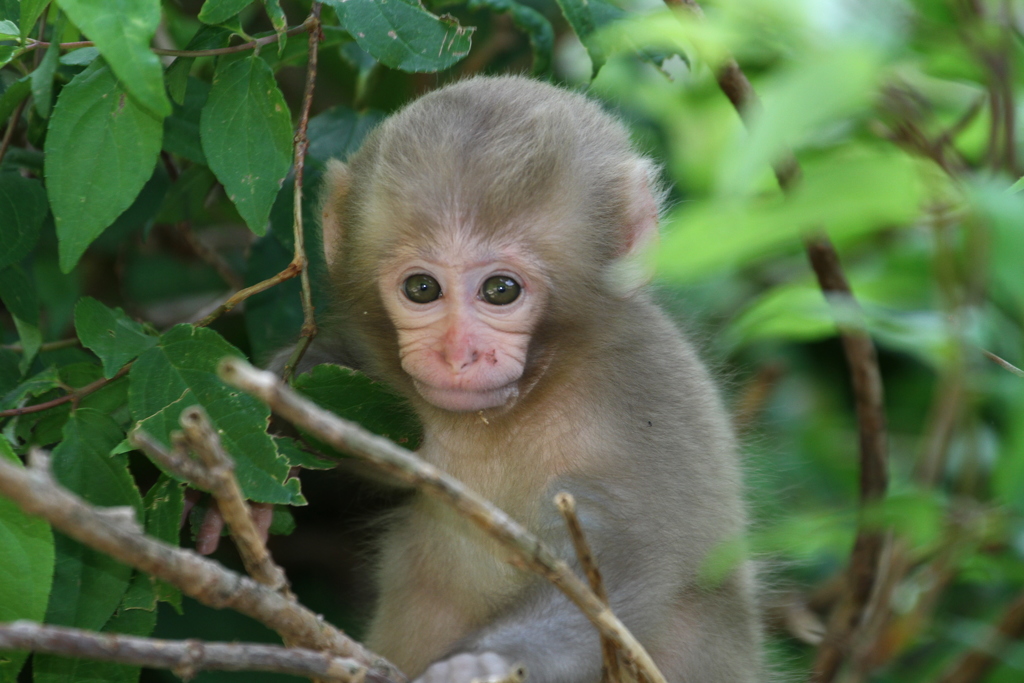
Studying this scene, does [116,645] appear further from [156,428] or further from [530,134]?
[530,134]

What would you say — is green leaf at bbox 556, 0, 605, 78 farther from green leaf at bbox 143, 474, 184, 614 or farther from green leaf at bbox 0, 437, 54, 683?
green leaf at bbox 0, 437, 54, 683

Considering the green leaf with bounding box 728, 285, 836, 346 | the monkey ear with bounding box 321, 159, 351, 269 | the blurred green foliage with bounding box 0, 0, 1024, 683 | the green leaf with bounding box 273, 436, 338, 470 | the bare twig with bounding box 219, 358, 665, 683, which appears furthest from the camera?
the monkey ear with bounding box 321, 159, 351, 269

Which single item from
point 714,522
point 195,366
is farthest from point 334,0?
point 714,522

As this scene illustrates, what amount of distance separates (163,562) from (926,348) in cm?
202

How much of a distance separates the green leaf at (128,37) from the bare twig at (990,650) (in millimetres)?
2407

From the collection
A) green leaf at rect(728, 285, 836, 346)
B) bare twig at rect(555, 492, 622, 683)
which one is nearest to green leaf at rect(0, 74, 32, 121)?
bare twig at rect(555, 492, 622, 683)

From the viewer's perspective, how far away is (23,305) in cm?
253

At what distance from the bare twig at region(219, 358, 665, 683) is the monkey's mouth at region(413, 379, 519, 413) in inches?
32.7

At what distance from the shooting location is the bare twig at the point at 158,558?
128 cm

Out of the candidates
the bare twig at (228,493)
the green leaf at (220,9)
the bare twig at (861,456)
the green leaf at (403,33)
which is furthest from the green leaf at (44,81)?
the bare twig at (861,456)

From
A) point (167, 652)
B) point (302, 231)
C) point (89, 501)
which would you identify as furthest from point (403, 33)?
point (167, 652)

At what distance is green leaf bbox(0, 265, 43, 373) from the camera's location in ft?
8.22

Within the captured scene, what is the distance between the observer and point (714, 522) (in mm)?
2869

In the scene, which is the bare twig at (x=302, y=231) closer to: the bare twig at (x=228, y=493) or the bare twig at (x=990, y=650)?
the bare twig at (x=228, y=493)
